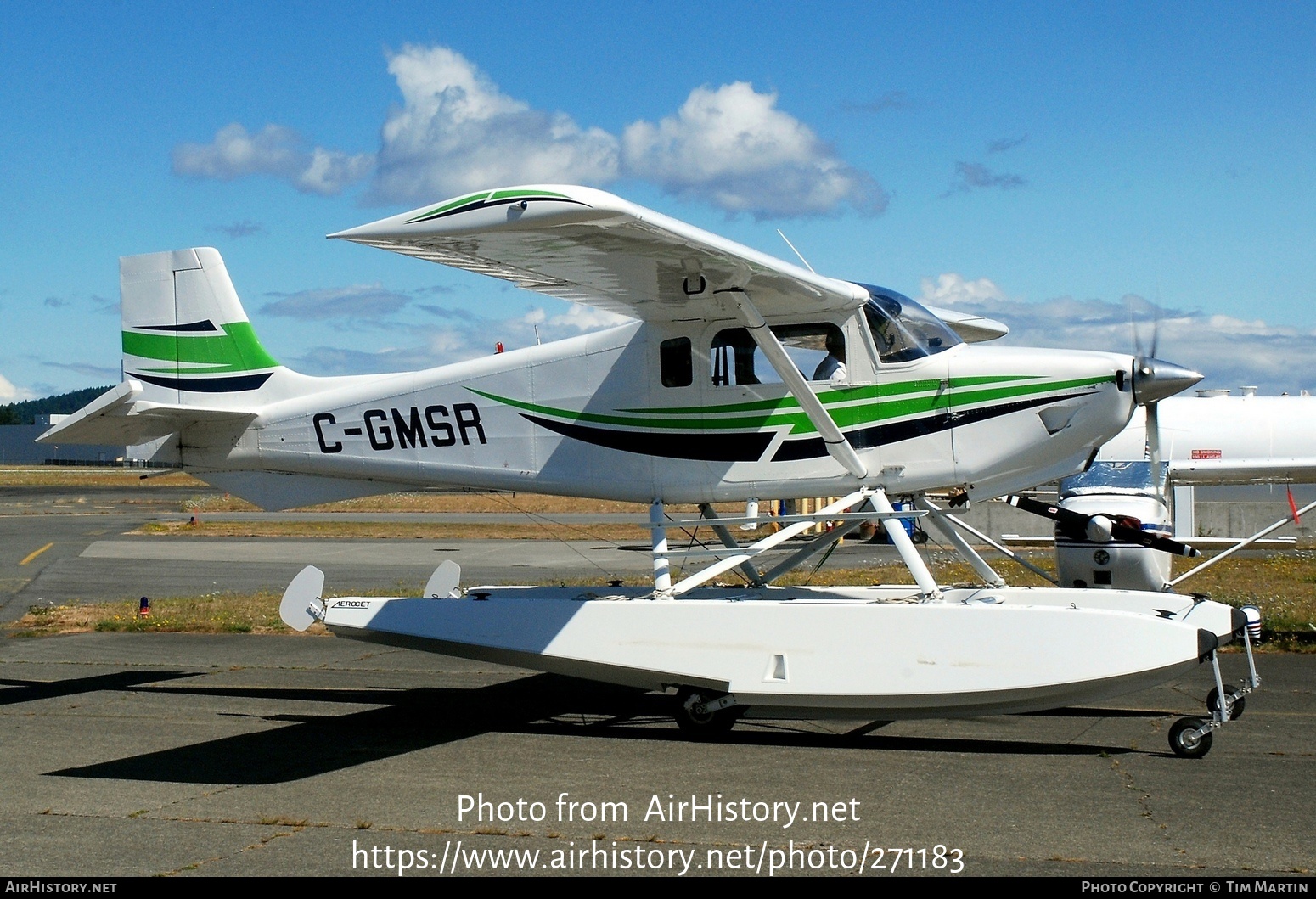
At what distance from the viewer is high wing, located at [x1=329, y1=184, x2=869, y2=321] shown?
6.70 m

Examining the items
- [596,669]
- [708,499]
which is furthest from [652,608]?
[708,499]

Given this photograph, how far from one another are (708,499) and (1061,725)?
3.27 metres

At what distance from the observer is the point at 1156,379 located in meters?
8.59

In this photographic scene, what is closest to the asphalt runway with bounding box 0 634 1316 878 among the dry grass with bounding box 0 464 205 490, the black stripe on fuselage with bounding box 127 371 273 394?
the black stripe on fuselage with bounding box 127 371 273 394

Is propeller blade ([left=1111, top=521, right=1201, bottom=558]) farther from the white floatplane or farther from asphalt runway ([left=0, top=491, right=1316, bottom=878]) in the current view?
asphalt runway ([left=0, top=491, right=1316, bottom=878])

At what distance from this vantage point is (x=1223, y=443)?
73.1ft

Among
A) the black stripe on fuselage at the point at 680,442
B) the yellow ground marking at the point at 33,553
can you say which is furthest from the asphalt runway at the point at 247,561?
the black stripe on fuselage at the point at 680,442

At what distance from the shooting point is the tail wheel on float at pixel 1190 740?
7504 millimetres

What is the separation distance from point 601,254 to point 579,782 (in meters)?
3.56

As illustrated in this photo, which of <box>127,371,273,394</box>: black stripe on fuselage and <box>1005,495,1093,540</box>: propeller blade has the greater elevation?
<box>127,371,273,394</box>: black stripe on fuselage

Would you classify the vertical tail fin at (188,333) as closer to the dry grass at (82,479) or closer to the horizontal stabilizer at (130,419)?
the horizontal stabilizer at (130,419)

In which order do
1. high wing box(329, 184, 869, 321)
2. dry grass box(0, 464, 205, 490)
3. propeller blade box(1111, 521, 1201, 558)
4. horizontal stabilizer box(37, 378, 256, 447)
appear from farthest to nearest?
1. dry grass box(0, 464, 205, 490)
2. horizontal stabilizer box(37, 378, 256, 447)
3. propeller blade box(1111, 521, 1201, 558)
4. high wing box(329, 184, 869, 321)

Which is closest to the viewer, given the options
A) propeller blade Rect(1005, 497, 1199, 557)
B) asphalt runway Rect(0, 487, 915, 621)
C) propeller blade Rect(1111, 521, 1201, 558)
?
propeller blade Rect(1111, 521, 1201, 558)

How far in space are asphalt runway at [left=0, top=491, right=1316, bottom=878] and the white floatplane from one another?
579 mm
